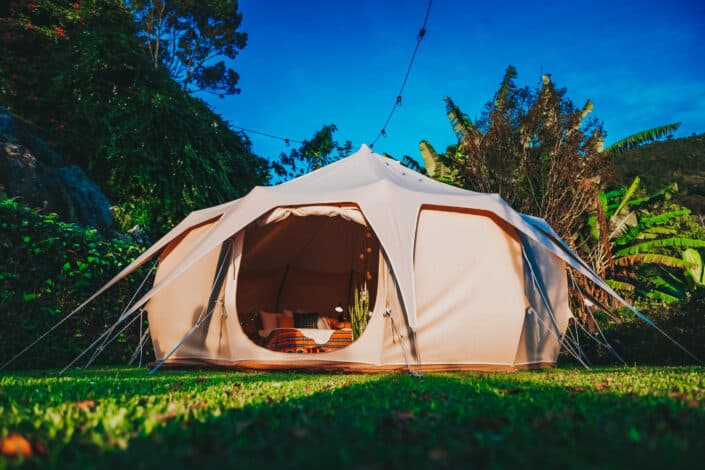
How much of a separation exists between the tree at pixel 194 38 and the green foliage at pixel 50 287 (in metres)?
14.1

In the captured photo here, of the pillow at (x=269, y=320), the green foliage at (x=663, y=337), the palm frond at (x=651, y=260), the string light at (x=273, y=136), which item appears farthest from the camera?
the string light at (x=273, y=136)

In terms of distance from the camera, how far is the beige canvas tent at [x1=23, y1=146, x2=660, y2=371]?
5.48m

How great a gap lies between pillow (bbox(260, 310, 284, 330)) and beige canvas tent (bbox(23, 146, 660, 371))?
2.96 m

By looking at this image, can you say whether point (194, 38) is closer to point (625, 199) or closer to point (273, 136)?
point (273, 136)

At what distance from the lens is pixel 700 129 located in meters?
27.5

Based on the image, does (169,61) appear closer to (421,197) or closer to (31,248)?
(31,248)

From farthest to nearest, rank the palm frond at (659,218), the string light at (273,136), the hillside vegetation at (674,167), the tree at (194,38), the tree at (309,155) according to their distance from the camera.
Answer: the hillside vegetation at (674,167)
the tree at (194,38)
the tree at (309,155)
the string light at (273,136)
the palm frond at (659,218)

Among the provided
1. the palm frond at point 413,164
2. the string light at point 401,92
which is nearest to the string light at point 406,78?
the string light at point 401,92

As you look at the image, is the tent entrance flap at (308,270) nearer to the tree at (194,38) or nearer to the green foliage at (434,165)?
the green foliage at (434,165)

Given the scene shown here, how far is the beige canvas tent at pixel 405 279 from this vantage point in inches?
216

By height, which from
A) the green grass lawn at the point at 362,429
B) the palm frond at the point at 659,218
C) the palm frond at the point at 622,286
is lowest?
the green grass lawn at the point at 362,429

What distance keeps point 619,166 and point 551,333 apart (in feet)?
64.1

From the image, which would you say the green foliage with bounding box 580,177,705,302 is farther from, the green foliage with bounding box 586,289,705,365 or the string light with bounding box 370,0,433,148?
the string light with bounding box 370,0,433,148

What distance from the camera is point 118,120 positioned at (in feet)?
41.5
